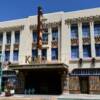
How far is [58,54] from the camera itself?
35.1 metres

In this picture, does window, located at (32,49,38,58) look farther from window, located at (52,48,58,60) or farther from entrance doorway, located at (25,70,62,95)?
window, located at (52,48,58,60)

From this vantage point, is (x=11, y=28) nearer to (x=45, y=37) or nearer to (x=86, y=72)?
(x=45, y=37)

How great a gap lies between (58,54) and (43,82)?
491cm

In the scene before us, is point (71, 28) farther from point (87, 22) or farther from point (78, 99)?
point (78, 99)

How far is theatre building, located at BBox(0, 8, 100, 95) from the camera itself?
1299 inches

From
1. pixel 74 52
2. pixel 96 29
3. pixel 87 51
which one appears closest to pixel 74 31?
pixel 74 52

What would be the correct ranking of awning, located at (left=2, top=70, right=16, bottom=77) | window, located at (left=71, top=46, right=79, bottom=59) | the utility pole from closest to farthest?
1. window, located at (left=71, top=46, right=79, bottom=59)
2. the utility pole
3. awning, located at (left=2, top=70, right=16, bottom=77)

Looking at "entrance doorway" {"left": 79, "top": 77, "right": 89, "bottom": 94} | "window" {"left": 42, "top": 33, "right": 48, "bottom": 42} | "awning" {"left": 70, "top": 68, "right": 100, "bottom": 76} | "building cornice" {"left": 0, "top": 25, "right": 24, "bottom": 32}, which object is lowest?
"entrance doorway" {"left": 79, "top": 77, "right": 89, "bottom": 94}

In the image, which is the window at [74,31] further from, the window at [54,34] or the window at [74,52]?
the window at [54,34]

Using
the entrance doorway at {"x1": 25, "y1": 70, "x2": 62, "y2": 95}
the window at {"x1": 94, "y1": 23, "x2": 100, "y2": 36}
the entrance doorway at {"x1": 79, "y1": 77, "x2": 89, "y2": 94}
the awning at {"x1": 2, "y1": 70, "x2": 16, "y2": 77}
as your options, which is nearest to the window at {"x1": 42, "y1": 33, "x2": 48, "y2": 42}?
the entrance doorway at {"x1": 25, "y1": 70, "x2": 62, "y2": 95}

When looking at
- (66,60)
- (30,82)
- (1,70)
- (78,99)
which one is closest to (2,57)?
(1,70)

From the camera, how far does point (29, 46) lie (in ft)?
122

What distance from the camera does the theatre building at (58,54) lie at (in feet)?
108

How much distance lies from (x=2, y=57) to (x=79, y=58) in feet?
44.1
